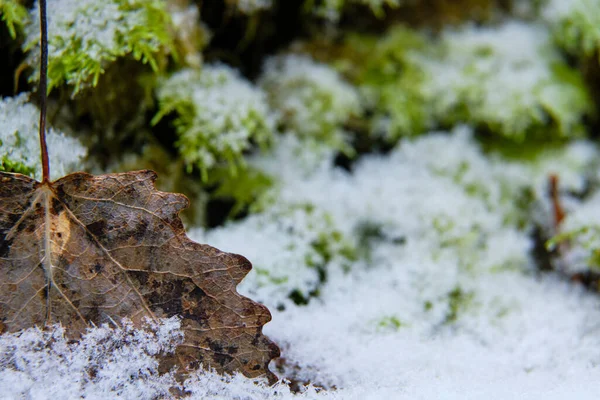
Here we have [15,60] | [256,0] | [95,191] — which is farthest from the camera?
[256,0]

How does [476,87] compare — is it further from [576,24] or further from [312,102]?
[312,102]

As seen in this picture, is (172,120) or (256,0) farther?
(256,0)

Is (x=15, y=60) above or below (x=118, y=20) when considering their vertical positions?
below

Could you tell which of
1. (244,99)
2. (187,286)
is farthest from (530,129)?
(187,286)

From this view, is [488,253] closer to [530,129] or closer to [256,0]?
[530,129]

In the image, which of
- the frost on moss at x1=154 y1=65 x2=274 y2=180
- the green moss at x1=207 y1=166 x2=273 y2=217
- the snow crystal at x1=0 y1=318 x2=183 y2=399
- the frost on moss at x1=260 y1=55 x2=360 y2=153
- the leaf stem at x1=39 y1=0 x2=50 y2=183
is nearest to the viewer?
the snow crystal at x1=0 y1=318 x2=183 y2=399

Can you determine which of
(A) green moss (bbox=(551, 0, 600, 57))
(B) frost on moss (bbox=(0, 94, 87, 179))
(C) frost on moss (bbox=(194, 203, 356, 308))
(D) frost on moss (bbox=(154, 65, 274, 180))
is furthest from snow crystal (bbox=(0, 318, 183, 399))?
(A) green moss (bbox=(551, 0, 600, 57))

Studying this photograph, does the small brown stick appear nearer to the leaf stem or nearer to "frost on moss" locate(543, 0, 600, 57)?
"frost on moss" locate(543, 0, 600, 57)
